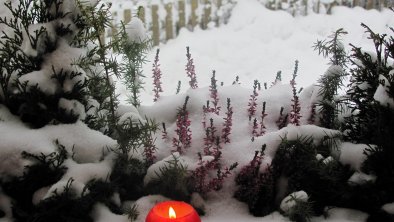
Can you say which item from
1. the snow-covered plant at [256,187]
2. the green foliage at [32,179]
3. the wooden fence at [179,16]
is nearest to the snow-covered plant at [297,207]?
the snow-covered plant at [256,187]

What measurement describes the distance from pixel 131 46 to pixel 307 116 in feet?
3.59

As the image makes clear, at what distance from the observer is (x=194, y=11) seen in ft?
22.9

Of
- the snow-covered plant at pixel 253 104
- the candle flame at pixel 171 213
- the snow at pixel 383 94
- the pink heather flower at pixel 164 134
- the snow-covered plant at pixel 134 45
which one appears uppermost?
the snow-covered plant at pixel 134 45

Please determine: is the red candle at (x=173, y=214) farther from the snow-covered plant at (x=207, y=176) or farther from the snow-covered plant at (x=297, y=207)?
the snow-covered plant at (x=297, y=207)

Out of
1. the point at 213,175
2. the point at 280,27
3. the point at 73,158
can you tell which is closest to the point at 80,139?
the point at 73,158

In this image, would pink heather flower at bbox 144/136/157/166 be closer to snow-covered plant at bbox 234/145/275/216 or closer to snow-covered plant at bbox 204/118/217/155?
snow-covered plant at bbox 204/118/217/155

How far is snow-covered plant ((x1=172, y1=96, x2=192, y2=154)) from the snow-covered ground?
283 cm

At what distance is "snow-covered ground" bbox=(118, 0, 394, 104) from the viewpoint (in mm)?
5680

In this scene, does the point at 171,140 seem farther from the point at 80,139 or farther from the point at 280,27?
the point at 280,27

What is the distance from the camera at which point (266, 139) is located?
206 cm

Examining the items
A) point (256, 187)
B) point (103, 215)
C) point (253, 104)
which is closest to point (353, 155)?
point (256, 187)

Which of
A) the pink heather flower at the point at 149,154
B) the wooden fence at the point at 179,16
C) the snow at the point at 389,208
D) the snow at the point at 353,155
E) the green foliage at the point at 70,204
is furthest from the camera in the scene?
the wooden fence at the point at 179,16

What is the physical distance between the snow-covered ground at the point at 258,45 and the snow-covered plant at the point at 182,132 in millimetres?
2827

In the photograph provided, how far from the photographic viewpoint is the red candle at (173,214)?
1492 millimetres
